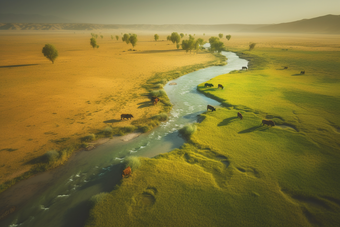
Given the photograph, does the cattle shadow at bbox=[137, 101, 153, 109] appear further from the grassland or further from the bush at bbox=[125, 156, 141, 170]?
the bush at bbox=[125, 156, 141, 170]

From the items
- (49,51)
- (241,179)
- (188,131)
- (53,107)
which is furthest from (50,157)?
(49,51)

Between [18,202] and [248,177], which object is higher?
[248,177]

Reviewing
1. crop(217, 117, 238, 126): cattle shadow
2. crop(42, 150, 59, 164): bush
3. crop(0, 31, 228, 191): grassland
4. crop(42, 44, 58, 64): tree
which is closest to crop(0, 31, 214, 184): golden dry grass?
crop(0, 31, 228, 191): grassland

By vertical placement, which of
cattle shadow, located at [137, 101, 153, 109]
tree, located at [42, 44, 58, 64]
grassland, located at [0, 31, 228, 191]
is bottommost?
cattle shadow, located at [137, 101, 153, 109]

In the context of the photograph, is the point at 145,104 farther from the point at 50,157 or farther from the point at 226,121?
the point at 50,157

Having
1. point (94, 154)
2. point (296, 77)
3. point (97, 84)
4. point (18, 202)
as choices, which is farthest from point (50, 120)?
point (296, 77)

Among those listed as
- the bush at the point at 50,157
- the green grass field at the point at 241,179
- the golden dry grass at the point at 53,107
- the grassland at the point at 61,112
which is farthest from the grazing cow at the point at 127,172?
the golden dry grass at the point at 53,107

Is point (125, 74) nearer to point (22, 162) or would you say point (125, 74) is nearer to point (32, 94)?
point (32, 94)
